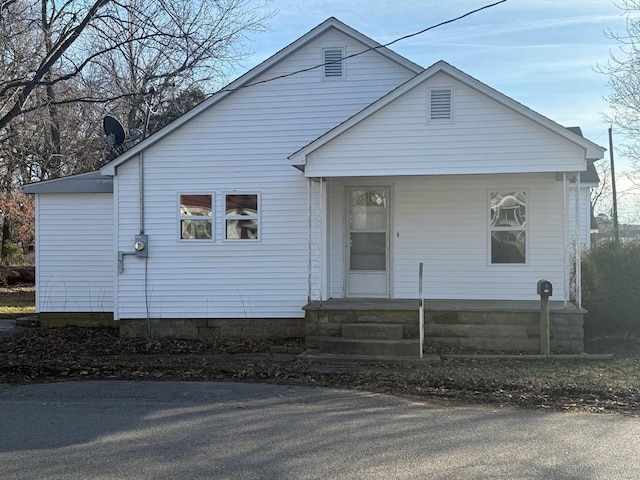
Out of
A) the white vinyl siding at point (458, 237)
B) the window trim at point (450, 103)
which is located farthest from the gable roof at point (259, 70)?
the white vinyl siding at point (458, 237)

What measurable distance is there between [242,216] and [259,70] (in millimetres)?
2901

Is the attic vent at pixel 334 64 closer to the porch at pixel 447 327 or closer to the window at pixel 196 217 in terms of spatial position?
the window at pixel 196 217

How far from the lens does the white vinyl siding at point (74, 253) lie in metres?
13.1

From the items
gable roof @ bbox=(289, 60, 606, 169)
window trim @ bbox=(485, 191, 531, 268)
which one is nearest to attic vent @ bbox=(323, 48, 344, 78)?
gable roof @ bbox=(289, 60, 606, 169)

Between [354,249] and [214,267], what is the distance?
279 centimetres

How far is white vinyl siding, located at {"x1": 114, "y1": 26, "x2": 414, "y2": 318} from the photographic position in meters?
11.8

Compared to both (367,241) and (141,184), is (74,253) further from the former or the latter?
(367,241)

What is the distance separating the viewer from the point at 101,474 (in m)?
4.80

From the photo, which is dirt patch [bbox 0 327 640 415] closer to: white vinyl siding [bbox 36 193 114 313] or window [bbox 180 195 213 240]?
white vinyl siding [bbox 36 193 114 313]

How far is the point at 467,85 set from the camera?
1019cm

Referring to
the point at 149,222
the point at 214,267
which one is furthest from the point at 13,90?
the point at 214,267

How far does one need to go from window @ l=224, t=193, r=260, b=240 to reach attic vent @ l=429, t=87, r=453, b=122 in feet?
12.4

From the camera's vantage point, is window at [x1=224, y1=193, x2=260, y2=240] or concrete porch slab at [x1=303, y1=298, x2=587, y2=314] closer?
concrete porch slab at [x1=303, y1=298, x2=587, y2=314]

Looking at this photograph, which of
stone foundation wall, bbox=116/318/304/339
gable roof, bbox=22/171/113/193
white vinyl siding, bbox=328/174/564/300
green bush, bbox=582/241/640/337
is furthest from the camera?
gable roof, bbox=22/171/113/193
